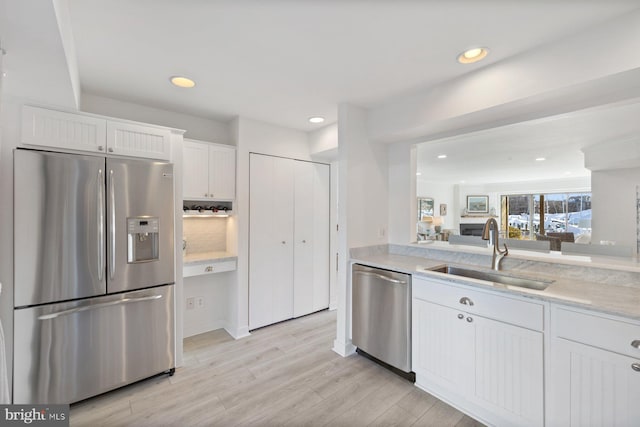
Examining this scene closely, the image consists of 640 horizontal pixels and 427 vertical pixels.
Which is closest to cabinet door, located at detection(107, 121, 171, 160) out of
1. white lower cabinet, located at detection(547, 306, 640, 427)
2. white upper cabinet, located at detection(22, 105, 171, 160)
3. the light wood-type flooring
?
white upper cabinet, located at detection(22, 105, 171, 160)

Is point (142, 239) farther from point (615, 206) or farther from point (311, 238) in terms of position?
point (615, 206)

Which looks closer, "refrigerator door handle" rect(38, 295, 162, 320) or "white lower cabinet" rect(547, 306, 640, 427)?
"white lower cabinet" rect(547, 306, 640, 427)

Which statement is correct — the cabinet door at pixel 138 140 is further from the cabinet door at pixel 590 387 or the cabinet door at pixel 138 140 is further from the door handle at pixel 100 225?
the cabinet door at pixel 590 387

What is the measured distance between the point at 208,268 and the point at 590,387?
293 cm

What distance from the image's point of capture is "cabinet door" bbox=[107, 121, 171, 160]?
211 cm

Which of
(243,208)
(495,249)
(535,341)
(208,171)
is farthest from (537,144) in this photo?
(208,171)

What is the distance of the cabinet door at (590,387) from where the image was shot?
1.26m

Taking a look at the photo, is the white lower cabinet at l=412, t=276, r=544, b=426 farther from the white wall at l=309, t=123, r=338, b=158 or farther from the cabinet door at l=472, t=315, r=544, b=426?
the white wall at l=309, t=123, r=338, b=158

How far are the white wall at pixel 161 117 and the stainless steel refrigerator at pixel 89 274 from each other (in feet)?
2.95

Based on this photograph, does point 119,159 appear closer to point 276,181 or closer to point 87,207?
point 87,207

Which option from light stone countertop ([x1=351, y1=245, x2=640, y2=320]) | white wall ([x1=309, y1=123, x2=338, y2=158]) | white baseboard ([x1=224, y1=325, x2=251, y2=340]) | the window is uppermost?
white wall ([x1=309, y1=123, x2=338, y2=158])

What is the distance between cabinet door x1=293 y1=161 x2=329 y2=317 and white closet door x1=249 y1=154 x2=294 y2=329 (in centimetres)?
11

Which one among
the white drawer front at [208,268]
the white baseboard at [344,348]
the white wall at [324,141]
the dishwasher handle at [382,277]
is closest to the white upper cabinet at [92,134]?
the white drawer front at [208,268]

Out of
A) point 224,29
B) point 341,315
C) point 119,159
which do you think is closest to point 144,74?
point 119,159
